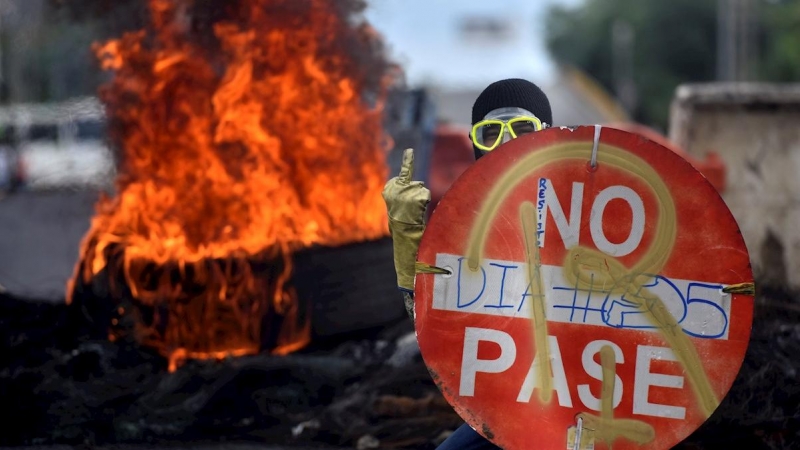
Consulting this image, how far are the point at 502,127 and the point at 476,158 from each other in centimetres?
16

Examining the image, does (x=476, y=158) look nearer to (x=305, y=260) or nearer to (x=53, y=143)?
(x=305, y=260)

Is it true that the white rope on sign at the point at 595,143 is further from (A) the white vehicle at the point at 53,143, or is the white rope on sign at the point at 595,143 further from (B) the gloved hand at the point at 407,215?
(A) the white vehicle at the point at 53,143

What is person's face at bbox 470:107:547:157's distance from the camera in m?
3.36

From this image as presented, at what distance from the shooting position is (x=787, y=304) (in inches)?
234

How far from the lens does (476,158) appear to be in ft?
11.4

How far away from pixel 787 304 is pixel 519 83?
3.15 metres

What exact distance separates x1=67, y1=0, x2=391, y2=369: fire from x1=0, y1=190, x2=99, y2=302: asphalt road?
89.7 inches

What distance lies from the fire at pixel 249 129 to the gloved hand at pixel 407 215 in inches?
134

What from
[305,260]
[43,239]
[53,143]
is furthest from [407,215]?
[53,143]

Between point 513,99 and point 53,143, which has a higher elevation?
point 513,99

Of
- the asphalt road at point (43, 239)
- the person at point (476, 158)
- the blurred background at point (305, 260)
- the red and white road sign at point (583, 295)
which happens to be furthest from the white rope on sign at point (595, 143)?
the asphalt road at point (43, 239)

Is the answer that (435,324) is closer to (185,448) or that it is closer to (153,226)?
(185,448)

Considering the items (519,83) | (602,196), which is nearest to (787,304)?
(519,83)

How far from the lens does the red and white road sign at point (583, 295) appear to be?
9.18 feet
